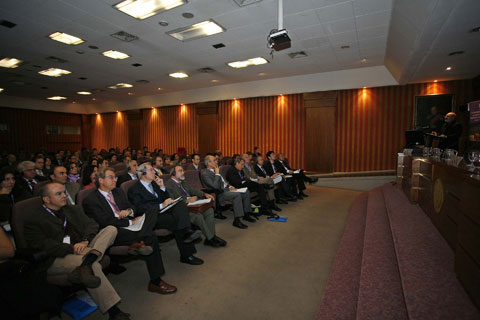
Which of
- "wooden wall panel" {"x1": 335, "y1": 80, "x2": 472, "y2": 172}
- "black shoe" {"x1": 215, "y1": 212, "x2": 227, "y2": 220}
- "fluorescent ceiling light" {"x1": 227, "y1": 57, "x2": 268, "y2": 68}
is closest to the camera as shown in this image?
"black shoe" {"x1": 215, "y1": 212, "x2": 227, "y2": 220}

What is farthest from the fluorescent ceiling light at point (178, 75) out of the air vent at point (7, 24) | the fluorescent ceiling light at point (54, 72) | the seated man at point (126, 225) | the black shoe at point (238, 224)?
the seated man at point (126, 225)

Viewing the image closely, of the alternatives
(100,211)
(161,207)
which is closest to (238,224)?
(161,207)

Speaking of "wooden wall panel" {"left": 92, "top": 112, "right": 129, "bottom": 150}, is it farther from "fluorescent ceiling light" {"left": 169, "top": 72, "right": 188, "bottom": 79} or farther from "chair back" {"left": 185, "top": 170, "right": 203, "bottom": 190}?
"chair back" {"left": 185, "top": 170, "right": 203, "bottom": 190}

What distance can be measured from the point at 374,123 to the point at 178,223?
26.3ft

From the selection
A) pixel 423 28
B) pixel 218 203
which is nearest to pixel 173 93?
pixel 218 203

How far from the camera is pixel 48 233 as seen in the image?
2293mm

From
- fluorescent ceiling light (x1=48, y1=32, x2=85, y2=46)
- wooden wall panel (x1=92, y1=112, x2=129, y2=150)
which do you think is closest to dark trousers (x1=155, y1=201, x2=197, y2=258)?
fluorescent ceiling light (x1=48, y1=32, x2=85, y2=46)

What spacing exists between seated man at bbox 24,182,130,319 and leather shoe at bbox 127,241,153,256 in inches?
8.5

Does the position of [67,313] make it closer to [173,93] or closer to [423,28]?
[423,28]

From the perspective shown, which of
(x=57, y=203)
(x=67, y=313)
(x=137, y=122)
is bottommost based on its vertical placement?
(x=67, y=313)

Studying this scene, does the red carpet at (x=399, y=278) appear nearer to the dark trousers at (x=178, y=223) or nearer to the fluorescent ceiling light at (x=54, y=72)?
the dark trousers at (x=178, y=223)

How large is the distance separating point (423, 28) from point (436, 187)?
282 centimetres

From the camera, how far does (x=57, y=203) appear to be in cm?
242

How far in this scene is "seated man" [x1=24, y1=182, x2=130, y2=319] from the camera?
81.8 inches
